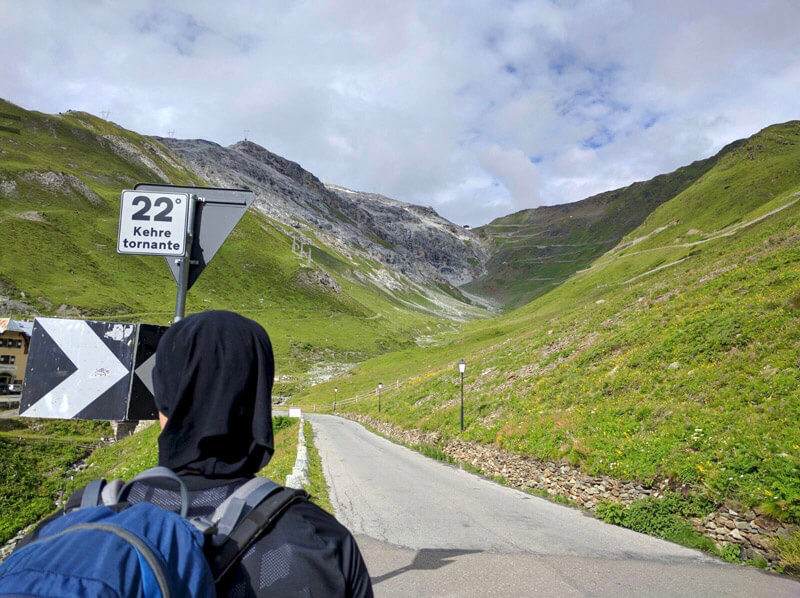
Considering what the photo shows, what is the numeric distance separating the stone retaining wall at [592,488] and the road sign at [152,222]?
34.1 feet

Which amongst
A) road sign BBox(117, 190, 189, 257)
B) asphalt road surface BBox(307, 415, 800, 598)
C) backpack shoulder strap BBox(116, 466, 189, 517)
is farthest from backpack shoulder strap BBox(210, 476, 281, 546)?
asphalt road surface BBox(307, 415, 800, 598)

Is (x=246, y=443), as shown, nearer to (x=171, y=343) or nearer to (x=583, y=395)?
(x=171, y=343)

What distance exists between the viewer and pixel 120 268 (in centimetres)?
11281

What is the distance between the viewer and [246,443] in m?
2.17

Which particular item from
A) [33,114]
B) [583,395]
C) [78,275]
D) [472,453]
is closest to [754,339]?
[583,395]

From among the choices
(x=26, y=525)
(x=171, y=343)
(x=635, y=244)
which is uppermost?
(x=635, y=244)

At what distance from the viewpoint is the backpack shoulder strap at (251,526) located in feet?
5.45

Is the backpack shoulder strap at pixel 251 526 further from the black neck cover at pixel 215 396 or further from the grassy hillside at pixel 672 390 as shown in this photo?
the grassy hillside at pixel 672 390

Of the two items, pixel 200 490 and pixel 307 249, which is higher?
pixel 307 249

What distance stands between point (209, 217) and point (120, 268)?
125484mm

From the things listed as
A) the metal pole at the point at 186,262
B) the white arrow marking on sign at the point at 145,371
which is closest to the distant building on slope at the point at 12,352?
the metal pole at the point at 186,262

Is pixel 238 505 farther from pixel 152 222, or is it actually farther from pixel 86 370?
pixel 152 222

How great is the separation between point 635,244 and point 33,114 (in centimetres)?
19870

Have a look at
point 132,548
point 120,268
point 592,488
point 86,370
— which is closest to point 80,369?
point 86,370
